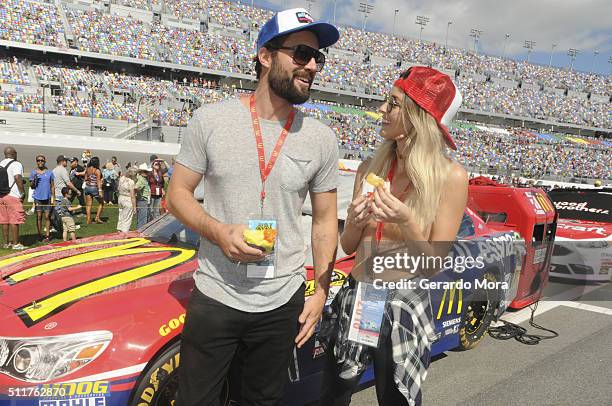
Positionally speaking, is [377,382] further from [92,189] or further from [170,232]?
[92,189]

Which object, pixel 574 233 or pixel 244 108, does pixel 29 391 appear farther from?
pixel 574 233

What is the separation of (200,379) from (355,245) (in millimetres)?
832

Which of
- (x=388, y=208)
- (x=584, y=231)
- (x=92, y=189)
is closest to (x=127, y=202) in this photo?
(x=92, y=189)

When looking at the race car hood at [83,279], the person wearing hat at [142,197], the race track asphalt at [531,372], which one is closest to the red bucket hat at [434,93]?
the race car hood at [83,279]

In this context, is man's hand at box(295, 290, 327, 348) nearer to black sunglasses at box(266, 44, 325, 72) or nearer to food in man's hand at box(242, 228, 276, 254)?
food in man's hand at box(242, 228, 276, 254)

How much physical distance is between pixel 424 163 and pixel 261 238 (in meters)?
0.71

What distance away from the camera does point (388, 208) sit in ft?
5.62

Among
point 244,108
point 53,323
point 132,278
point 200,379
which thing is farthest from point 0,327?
point 244,108

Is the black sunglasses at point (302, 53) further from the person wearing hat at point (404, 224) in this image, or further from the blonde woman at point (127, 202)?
the blonde woman at point (127, 202)

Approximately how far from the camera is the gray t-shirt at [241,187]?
1.70 meters

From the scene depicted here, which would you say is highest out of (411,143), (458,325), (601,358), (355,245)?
(411,143)

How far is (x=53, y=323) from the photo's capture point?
2207mm

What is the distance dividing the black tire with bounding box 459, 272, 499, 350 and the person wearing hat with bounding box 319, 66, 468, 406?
2234 mm

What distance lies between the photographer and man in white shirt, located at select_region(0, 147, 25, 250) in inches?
289
